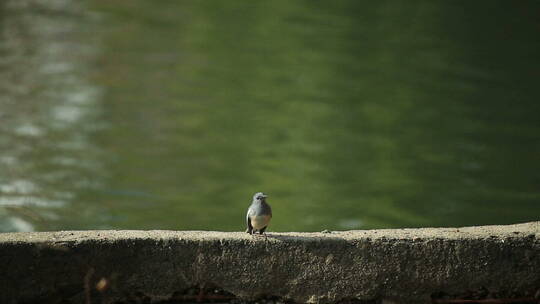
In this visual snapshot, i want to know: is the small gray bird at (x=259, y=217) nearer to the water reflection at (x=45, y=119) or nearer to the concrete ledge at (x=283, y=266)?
the concrete ledge at (x=283, y=266)

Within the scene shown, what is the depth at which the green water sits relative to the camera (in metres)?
6.57

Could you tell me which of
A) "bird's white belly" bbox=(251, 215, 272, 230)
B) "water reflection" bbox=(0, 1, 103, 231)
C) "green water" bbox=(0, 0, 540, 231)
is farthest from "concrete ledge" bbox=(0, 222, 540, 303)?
"green water" bbox=(0, 0, 540, 231)

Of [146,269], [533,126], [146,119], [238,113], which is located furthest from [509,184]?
[146,269]

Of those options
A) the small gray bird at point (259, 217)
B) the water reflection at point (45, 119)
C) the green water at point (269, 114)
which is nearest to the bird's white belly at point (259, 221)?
the small gray bird at point (259, 217)

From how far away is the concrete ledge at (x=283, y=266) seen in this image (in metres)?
2.71

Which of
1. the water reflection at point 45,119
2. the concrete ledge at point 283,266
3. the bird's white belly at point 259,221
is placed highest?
the water reflection at point 45,119

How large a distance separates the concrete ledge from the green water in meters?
2.25

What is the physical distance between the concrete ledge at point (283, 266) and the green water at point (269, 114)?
225 centimetres

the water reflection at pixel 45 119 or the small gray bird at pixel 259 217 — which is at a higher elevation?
the water reflection at pixel 45 119

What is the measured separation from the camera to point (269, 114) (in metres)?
8.50

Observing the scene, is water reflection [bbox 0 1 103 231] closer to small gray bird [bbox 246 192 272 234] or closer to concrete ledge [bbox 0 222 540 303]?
concrete ledge [bbox 0 222 540 303]

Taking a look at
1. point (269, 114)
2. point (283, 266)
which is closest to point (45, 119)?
point (269, 114)

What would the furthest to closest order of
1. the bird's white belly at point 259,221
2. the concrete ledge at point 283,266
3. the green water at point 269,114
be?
the green water at point 269,114 → the bird's white belly at point 259,221 → the concrete ledge at point 283,266

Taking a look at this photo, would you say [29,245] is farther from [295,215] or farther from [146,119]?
[146,119]
